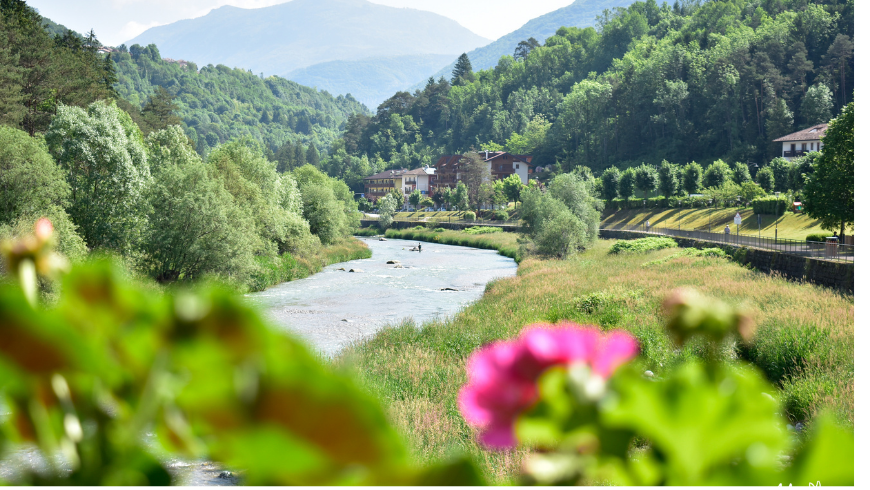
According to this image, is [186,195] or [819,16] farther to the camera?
[819,16]

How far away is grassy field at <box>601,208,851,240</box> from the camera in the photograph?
161ft

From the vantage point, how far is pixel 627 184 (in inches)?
3157

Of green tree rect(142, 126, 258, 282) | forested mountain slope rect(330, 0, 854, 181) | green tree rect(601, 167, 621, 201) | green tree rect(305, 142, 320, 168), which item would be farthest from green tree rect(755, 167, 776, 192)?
green tree rect(305, 142, 320, 168)

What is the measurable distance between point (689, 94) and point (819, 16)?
857 inches

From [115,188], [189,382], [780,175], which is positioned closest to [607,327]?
[189,382]

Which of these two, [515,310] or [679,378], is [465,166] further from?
[679,378]

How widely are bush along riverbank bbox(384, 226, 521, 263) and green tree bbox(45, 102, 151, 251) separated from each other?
3332 cm

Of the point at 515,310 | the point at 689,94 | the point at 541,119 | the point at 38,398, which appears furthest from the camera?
the point at 541,119

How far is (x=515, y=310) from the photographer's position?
843 inches

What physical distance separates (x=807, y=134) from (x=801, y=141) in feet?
4.70

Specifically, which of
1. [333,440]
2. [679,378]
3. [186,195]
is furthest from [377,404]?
[186,195]

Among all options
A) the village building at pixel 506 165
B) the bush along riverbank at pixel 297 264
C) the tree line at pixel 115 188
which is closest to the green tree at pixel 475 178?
the village building at pixel 506 165

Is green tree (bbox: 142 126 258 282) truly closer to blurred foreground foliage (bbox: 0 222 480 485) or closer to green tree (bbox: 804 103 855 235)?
blurred foreground foliage (bbox: 0 222 480 485)

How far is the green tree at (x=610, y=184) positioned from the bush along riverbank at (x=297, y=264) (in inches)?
1684
